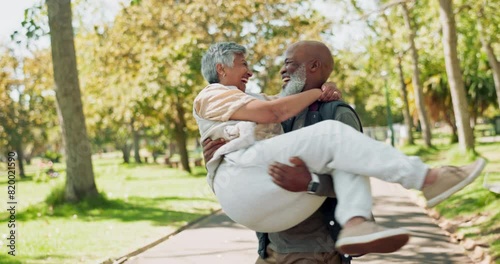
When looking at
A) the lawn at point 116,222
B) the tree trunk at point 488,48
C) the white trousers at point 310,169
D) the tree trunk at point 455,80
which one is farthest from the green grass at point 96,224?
the tree trunk at point 488,48

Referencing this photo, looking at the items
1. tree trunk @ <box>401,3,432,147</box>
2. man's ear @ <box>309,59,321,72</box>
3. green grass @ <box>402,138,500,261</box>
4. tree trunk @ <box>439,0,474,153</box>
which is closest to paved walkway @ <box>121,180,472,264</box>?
green grass @ <box>402,138,500,261</box>

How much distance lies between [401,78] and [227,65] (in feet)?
121

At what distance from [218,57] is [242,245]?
781 cm

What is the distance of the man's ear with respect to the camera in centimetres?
321

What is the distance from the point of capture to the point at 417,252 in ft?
30.6

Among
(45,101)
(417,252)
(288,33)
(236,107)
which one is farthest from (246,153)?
(45,101)

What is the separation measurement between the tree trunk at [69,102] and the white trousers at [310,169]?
43.4 ft

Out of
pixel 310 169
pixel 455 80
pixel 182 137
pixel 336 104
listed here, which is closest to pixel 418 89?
pixel 182 137

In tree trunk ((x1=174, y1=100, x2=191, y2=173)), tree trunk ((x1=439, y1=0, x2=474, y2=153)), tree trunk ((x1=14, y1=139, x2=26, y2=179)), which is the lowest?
Result: tree trunk ((x1=14, y1=139, x2=26, y2=179))

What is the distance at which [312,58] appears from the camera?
3.21 metres

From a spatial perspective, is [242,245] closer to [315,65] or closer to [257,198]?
[315,65]

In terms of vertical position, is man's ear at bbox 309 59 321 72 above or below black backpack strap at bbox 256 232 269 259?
above

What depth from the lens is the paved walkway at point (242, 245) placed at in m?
9.05

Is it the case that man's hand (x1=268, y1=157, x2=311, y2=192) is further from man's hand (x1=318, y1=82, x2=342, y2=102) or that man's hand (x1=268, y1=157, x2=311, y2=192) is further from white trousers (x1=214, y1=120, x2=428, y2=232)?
man's hand (x1=318, y1=82, x2=342, y2=102)
